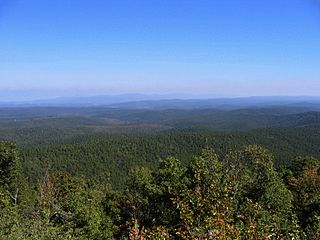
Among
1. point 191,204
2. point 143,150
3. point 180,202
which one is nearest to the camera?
point 180,202

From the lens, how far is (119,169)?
338 feet

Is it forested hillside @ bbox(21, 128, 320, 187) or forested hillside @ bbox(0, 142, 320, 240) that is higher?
forested hillside @ bbox(0, 142, 320, 240)

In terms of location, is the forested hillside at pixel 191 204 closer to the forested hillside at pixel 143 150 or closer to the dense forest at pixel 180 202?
the dense forest at pixel 180 202

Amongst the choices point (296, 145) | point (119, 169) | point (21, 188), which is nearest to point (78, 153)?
point (119, 169)

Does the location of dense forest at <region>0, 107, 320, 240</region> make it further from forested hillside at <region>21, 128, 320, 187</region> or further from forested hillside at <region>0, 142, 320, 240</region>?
forested hillside at <region>21, 128, 320, 187</region>

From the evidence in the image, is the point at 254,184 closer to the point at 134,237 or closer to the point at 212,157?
the point at 212,157

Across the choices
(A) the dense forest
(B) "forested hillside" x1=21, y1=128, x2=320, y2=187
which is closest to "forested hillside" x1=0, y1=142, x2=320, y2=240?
(A) the dense forest

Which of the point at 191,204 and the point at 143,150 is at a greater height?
the point at 191,204

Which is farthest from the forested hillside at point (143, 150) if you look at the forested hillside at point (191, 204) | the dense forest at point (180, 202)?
the forested hillside at point (191, 204)

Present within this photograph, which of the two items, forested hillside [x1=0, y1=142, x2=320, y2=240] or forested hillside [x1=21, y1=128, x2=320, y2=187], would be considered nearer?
forested hillside [x1=0, y1=142, x2=320, y2=240]

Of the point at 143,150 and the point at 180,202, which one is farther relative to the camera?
the point at 143,150

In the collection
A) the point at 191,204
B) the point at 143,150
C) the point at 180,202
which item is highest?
the point at 180,202

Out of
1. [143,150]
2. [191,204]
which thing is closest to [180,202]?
[191,204]

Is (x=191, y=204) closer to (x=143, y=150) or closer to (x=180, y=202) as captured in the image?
(x=180, y=202)
